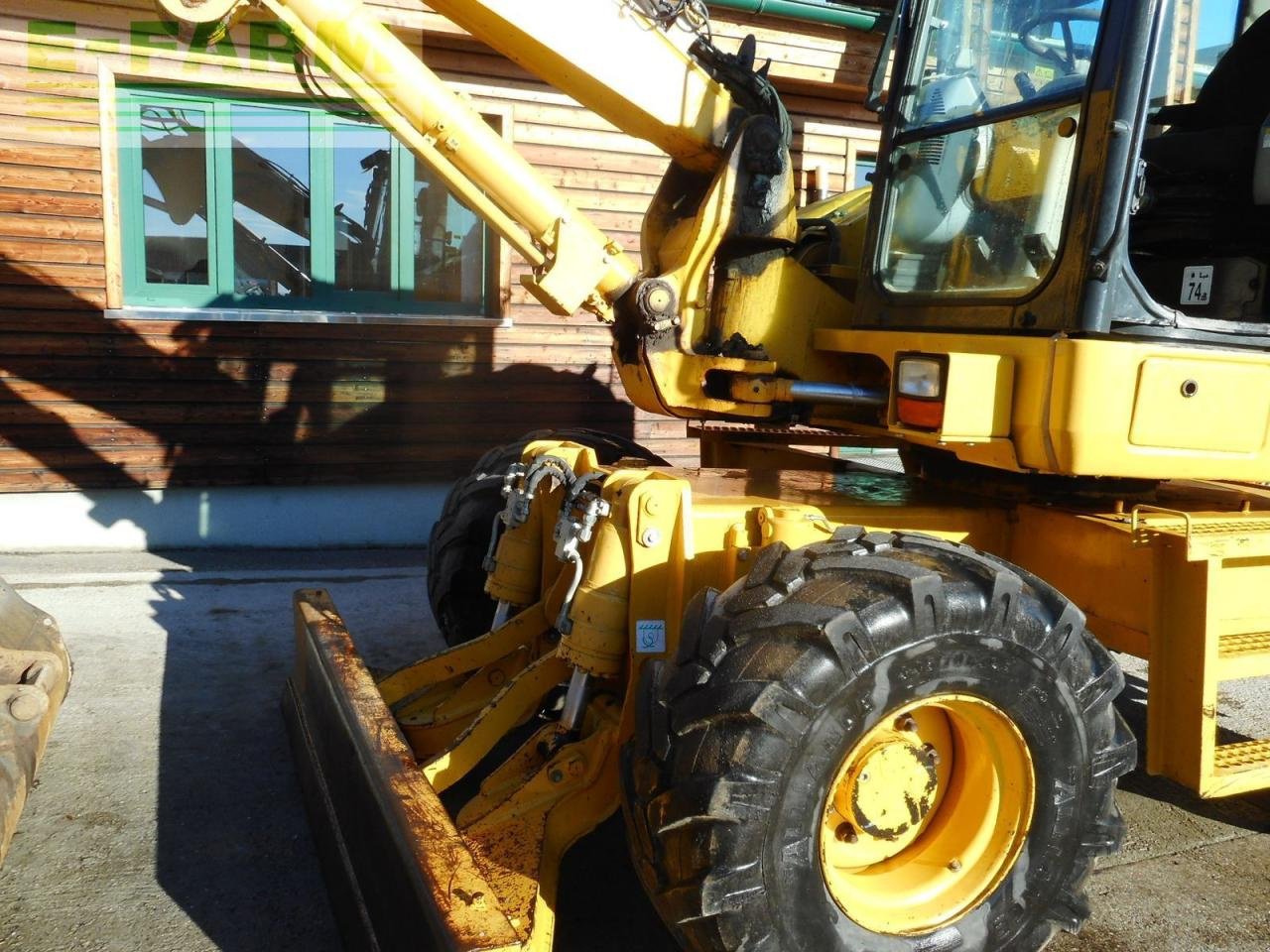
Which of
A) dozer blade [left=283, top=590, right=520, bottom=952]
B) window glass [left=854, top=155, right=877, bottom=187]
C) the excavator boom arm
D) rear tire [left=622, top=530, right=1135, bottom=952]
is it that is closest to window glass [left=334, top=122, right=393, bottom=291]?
the excavator boom arm

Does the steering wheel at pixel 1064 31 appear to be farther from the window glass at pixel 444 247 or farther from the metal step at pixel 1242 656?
the window glass at pixel 444 247

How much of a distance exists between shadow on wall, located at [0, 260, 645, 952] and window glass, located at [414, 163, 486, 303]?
375 mm

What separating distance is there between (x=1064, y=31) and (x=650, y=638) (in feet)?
6.97

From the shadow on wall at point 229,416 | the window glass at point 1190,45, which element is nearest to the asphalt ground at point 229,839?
the shadow on wall at point 229,416

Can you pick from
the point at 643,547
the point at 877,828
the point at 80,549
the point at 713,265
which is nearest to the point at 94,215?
the point at 80,549

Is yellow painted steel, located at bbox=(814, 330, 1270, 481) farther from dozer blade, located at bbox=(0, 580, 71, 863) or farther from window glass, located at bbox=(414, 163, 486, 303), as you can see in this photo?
window glass, located at bbox=(414, 163, 486, 303)

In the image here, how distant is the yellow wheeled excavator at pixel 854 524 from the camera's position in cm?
239

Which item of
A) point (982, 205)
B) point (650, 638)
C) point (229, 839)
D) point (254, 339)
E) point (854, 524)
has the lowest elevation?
point (229, 839)

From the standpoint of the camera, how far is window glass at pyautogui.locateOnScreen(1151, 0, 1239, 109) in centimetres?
294

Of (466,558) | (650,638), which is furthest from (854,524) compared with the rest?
(466,558)

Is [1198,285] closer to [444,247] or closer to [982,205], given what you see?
[982,205]

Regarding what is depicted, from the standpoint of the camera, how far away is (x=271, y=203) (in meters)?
6.98

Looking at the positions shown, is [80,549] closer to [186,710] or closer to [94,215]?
[94,215]

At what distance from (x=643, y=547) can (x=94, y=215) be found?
5.05m
